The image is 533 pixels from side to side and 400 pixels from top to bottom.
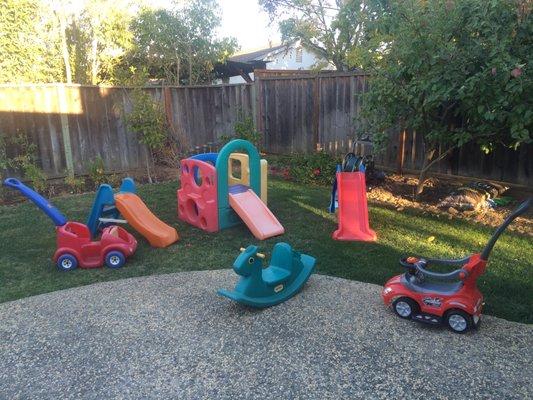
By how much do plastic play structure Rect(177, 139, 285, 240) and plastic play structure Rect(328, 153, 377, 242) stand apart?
0.83 meters

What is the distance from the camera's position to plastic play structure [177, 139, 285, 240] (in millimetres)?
5793

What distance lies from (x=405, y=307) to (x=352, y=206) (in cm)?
231

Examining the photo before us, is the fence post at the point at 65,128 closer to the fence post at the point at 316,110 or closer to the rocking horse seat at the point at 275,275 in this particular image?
the fence post at the point at 316,110

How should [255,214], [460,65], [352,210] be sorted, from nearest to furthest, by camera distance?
[460,65] < [352,210] < [255,214]

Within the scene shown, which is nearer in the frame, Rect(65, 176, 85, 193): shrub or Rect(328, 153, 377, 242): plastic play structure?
Rect(328, 153, 377, 242): plastic play structure

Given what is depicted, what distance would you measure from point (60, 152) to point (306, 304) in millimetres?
6678

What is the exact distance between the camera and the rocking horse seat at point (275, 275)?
390cm

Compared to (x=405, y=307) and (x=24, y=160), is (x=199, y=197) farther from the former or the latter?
(x=24, y=160)

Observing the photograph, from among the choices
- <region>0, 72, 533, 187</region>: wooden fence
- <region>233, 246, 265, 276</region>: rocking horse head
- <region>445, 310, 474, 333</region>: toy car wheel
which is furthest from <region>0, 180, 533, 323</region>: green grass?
<region>0, 72, 533, 187</region>: wooden fence

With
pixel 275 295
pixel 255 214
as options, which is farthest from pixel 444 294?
pixel 255 214

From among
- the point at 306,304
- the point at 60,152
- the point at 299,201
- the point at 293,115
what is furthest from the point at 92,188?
the point at 306,304

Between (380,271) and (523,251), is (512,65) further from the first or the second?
(380,271)

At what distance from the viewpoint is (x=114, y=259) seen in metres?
4.91

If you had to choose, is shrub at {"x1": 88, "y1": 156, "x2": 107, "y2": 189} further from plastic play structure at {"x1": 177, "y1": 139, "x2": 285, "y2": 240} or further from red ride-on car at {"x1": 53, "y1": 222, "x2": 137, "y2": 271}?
red ride-on car at {"x1": 53, "y1": 222, "x2": 137, "y2": 271}
